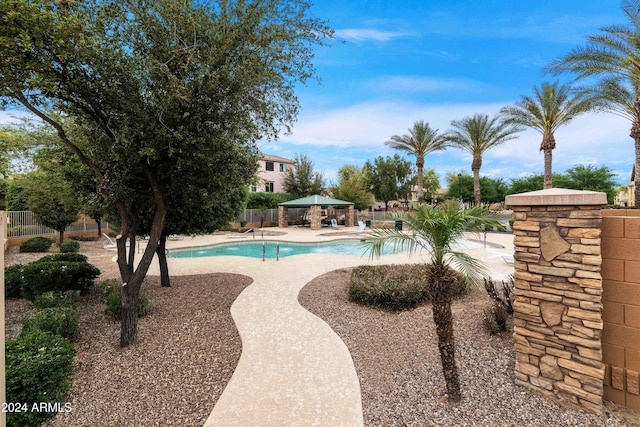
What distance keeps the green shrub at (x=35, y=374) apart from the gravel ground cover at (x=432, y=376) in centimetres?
327

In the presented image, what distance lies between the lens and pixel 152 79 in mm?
4164

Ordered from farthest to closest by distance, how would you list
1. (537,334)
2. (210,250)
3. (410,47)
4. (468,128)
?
1. (468,128)
2. (210,250)
3. (410,47)
4. (537,334)

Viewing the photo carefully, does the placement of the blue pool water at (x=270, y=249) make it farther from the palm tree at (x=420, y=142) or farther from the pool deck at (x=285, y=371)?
the palm tree at (x=420, y=142)

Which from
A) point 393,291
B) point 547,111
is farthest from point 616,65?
point 393,291

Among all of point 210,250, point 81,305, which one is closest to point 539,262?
point 81,305

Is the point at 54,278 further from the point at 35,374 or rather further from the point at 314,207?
the point at 314,207

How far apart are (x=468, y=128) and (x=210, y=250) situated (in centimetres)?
1981

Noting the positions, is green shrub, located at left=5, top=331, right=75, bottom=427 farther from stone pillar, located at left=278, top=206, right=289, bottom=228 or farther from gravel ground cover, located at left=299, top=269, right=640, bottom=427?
stone pillar, located at left=278, top=206, right=289, bottom=228

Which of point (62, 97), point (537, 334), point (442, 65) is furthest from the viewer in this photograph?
point (442, 65)

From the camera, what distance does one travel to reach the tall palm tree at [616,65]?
10477mm

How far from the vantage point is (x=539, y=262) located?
3.25m

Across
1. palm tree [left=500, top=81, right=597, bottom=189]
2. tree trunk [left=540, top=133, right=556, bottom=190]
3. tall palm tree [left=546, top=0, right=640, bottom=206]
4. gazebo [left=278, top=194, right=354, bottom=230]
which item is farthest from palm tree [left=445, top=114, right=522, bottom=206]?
gazebo [left=278, top=194, right=354, bottom=230]

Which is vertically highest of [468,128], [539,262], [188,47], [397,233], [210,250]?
[468,128]

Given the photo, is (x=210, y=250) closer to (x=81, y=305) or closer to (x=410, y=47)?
(x=81, y=305)
